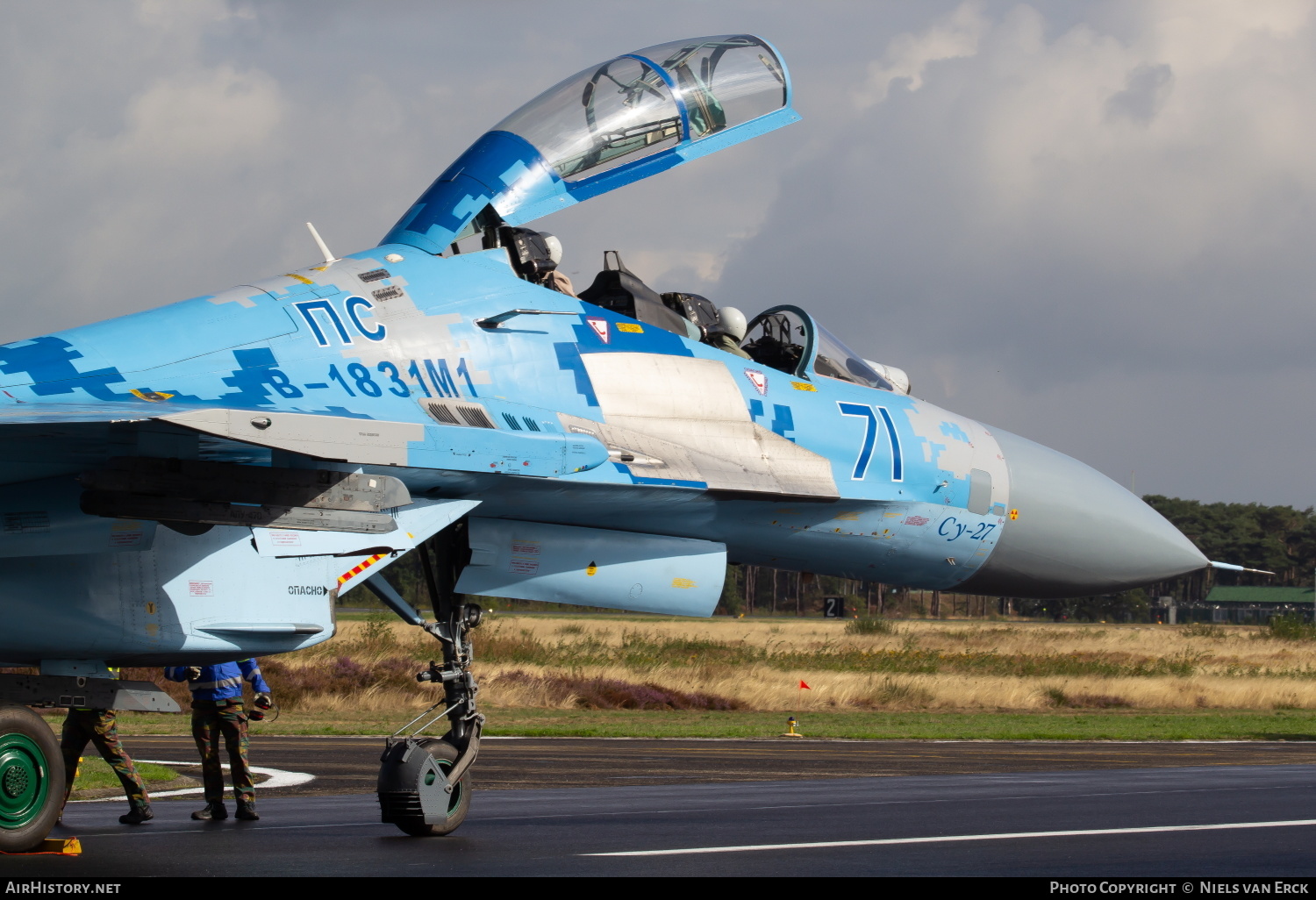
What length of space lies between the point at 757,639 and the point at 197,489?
170 ft

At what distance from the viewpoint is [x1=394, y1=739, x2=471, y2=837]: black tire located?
8.95 m

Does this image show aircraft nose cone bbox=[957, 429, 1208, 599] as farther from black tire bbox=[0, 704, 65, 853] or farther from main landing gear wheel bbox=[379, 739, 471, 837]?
black tire bbox=[0, 704, 65, 853]

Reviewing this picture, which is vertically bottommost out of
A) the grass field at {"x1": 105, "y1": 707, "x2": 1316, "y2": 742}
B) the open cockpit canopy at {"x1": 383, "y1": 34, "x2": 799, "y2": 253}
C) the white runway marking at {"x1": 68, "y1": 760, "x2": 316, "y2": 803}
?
the grass field at {"x1": 105, "y1": 707, "x2": 1316, "y2": 742}

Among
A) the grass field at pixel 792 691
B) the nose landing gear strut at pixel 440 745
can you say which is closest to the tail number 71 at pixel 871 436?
the nose landing gear strut at pixel 440 745

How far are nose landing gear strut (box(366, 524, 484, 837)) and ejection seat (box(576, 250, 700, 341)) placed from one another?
208 centimetres

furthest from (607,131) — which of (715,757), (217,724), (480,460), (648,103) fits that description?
(715,757)

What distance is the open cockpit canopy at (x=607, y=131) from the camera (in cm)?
902

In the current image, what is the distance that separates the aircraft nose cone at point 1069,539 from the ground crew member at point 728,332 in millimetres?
2217

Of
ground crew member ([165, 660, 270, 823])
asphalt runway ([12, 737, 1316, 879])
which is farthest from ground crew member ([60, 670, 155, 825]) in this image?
ground crew member ([165, 660, 270, 823])

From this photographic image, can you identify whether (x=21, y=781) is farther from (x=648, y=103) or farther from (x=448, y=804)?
A: (x=648, y=103)

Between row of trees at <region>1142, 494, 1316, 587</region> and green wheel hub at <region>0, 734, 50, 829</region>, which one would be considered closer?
green wheel hub at <region>0, 734, 50, 829</region>

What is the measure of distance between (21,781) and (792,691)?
26432 millimetres

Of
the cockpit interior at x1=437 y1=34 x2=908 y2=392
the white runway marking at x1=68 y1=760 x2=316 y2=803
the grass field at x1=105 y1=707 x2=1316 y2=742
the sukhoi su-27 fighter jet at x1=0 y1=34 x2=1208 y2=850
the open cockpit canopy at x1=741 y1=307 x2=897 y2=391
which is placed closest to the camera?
the sukhoi su-27 fighter jet at x1=0 y1=34 x2=1208 y2=850
